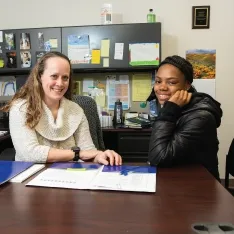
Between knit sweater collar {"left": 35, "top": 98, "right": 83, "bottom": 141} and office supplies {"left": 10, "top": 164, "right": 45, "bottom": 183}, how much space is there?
32 centimetres

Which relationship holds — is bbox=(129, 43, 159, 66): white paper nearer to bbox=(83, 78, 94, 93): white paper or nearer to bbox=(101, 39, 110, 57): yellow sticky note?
bbox=(101, 39, 110, 57): yellow sticky note

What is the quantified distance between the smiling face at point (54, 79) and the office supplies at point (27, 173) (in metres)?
0.52

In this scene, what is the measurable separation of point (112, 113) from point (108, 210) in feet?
8.17

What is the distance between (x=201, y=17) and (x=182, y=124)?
7.01 feet

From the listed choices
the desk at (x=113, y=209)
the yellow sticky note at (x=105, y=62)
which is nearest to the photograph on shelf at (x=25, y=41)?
the yellow sticky note at (x=105, y=62)

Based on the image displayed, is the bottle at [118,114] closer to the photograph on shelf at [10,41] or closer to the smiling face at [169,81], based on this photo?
the photograph on shelf at [10,41]

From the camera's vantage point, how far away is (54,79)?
156cm

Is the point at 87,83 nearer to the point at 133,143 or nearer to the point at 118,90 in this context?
the point at 118,90

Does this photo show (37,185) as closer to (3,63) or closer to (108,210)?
(108,210)

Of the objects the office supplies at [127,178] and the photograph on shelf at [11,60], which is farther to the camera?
the photograph on shelf at [11,60]

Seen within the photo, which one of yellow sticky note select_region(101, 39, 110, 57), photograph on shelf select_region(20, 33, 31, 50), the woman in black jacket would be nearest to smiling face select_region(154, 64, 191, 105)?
the woman in black jacket

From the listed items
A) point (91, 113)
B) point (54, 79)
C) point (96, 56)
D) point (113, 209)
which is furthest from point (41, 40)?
point (113, 209)

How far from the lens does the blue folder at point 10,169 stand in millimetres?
968

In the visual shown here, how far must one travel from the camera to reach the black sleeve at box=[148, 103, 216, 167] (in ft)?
3.75
